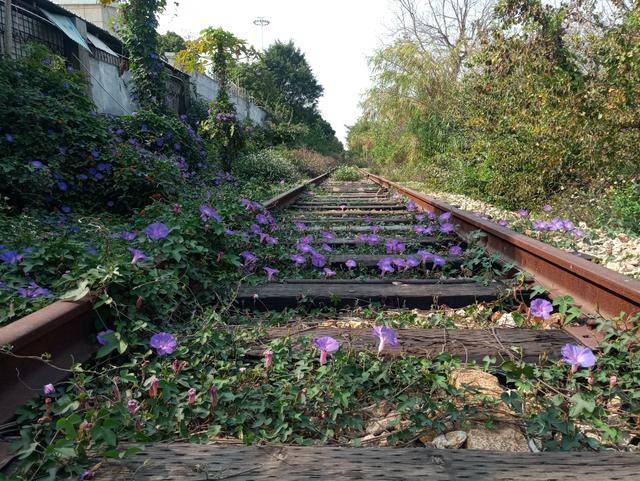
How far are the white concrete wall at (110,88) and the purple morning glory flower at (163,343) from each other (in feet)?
28.9

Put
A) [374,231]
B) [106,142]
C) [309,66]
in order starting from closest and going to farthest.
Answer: [374,231], [106,142], [309,66]

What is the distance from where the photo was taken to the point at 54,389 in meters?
1.32

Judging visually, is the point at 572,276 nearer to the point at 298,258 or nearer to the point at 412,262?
the point at 412,262

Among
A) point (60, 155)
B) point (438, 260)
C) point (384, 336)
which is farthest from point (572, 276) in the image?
point (60, 155)

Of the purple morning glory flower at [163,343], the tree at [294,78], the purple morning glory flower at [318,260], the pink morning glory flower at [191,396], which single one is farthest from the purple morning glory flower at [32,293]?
the tree at [294,78]

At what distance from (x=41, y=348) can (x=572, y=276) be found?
214cm

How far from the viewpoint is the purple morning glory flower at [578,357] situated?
143 cm

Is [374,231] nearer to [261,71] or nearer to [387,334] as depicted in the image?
[387,334]

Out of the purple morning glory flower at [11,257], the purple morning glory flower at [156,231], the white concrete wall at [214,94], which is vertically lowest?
the purple morning glory flower at [11,257]

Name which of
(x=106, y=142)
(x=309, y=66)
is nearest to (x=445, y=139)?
(x=106, y=142)

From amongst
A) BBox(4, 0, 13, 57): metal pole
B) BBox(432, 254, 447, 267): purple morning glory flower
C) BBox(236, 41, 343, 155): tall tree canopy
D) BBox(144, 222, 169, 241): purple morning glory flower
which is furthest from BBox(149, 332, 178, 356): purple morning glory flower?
BBox(236, 41, 343, 155): tall tree canopy

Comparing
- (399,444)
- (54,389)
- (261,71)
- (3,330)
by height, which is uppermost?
(261,71)

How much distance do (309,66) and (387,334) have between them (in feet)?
158

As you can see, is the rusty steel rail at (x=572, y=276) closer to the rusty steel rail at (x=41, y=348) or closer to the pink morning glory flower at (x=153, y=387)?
the pink morning glory flower at (x=153, y=387)
